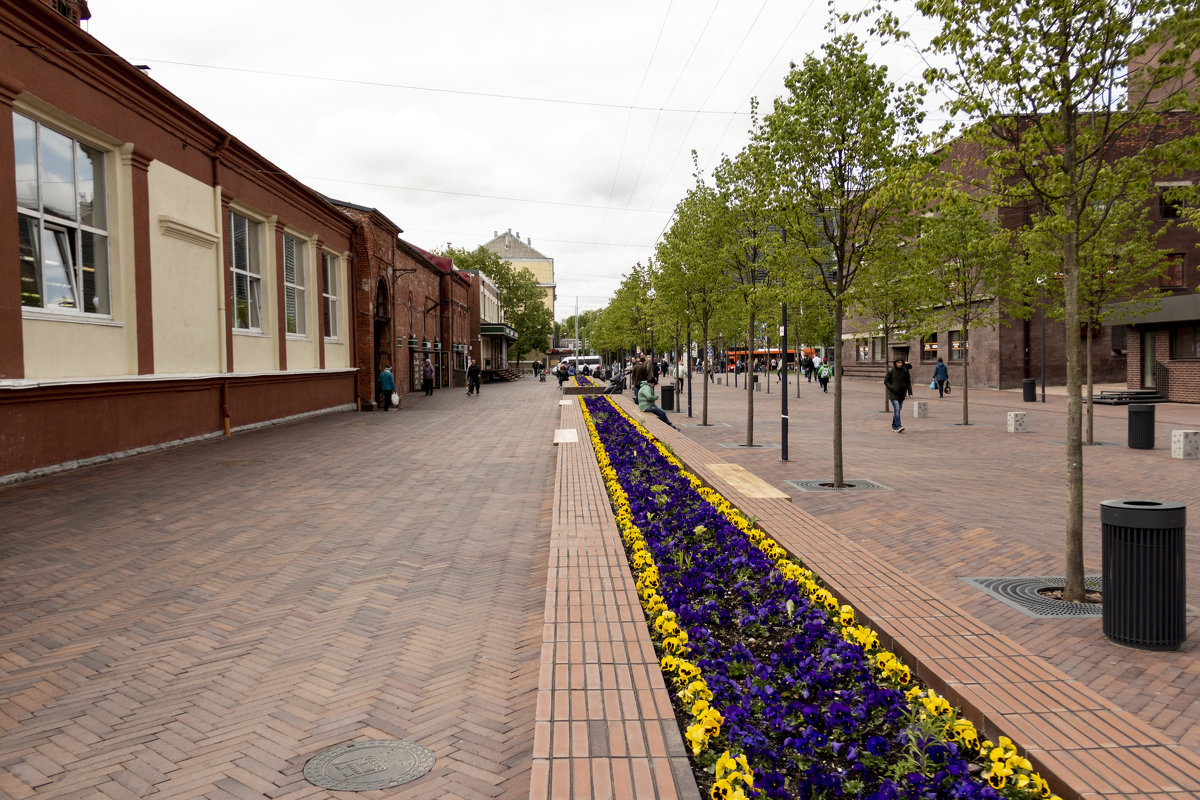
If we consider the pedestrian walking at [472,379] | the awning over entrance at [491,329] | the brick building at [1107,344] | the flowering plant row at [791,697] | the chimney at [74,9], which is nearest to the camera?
the flowering plant row at [791,697]

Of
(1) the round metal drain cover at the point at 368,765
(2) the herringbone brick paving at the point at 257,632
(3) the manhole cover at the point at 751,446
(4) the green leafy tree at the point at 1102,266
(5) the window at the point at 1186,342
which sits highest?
(4) the green leafy tree at the point at 1102,266

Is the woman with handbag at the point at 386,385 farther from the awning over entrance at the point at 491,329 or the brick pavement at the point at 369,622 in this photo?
the awning over entrance at the point at 491,329

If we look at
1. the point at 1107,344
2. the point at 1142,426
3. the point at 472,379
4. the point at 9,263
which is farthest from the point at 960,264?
the point at 1107,344

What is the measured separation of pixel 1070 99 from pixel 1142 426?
36.1 feet

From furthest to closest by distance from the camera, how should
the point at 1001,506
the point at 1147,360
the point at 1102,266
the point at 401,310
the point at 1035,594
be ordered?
the point at 401,310, the point at 1147,360, the point at 1102,266, the point at 1001,506, the point at 1035,594

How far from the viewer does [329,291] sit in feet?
81.9

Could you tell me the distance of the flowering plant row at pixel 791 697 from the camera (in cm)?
282

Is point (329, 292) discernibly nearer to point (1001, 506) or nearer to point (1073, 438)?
point (1001, 506)

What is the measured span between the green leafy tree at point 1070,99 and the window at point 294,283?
59.2ft

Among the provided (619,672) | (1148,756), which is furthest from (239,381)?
(1148,756)

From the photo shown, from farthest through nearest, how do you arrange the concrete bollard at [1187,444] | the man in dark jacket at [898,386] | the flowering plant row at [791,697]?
1. the man in dark jacket at [898,386]
2. the concrete bollard at [1187,444]
3. the flowering plant row at [791,697]

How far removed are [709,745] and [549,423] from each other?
58.0 feet

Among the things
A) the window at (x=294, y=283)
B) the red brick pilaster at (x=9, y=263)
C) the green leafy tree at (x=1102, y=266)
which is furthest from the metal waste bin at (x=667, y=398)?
the red brick pilaster at (x=9, y=263)

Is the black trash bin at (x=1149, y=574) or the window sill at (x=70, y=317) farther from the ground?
the window sill at (x=70, y=317)
